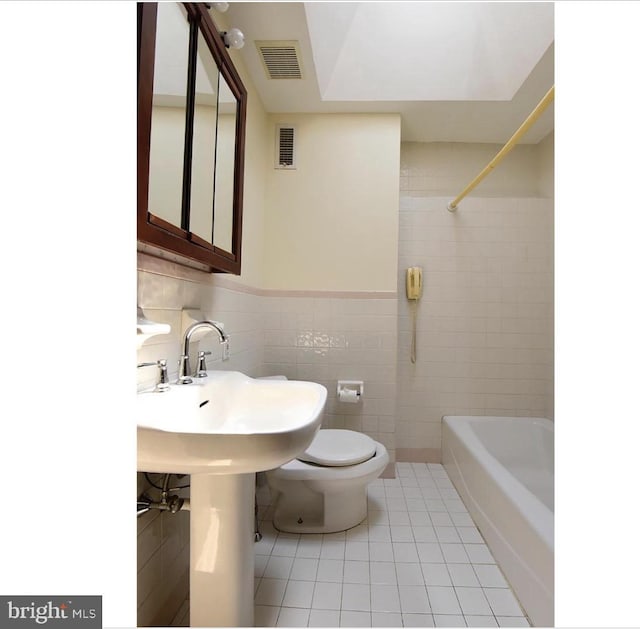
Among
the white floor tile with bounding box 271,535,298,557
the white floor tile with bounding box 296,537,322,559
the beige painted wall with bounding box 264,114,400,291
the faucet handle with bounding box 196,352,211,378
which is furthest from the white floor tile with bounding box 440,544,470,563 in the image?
the beige painted wall with bounding box 264,114,400,291

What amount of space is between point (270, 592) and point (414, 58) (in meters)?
2.57

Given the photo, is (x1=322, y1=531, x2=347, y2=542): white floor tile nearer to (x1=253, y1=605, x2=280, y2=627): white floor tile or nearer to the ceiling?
(x1=253, y1=605, x2=280, y2=627): white floor tile

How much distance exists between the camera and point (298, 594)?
1.31m

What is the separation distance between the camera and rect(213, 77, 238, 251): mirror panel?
1.44m

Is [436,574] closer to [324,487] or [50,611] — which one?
[324,487]

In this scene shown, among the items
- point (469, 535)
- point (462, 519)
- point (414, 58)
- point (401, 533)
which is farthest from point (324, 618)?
point (414, 58)

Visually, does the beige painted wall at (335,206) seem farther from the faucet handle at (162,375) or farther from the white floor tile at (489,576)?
the white floor tile at (489,576)

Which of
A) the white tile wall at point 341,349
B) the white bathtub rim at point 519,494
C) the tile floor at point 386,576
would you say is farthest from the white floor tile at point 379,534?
the white tile wall at point 341,349

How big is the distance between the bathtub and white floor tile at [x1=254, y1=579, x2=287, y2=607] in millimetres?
841

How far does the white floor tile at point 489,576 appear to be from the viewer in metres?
1.38

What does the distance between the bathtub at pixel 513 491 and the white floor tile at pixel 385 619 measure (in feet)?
1.43

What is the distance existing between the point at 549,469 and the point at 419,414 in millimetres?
839
